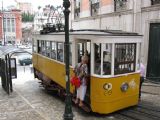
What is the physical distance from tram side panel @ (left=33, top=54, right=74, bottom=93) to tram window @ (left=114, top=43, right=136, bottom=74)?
1808 mm

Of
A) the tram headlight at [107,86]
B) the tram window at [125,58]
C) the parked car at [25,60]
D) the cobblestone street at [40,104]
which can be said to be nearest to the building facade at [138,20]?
the cobblestone street at [40,104]

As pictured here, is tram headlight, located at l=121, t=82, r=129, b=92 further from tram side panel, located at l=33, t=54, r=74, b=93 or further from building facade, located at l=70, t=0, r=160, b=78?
building facade, located at l=70, t=0, r=160, b=78

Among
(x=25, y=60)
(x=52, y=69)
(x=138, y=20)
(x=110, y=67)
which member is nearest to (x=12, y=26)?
(x=25, y=60)

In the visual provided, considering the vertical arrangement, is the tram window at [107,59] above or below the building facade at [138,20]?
below

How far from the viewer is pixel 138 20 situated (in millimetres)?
15258

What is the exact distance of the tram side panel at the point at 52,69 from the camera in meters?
10.3

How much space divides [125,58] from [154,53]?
19.5 feet

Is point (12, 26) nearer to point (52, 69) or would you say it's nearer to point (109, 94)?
point (52, 69)

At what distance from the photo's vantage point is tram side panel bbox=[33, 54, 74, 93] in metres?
10.3

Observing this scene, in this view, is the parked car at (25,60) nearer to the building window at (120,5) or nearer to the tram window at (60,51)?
the building window at (120,5)

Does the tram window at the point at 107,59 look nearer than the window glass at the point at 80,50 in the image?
Yes

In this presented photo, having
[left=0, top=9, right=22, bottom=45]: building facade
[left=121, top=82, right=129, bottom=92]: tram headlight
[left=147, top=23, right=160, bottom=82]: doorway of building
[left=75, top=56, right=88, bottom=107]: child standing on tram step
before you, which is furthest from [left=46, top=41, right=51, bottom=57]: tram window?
[left=0, top=9, right=22, bottom=45]: building facade

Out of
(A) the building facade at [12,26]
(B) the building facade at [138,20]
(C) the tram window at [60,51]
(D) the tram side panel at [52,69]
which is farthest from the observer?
(A) the building facade at [12,26]

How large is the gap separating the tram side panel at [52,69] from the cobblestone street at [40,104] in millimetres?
919
